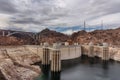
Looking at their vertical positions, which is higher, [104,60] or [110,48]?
[110,48]

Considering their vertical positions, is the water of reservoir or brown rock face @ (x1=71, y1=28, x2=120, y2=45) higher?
brown rock face @ (x1=71, y1=28, x2=120, y2=45)

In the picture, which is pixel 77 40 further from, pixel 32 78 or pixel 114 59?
pixel 32 78

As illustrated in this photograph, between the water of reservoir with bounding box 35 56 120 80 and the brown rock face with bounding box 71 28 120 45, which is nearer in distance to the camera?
the water of reservoir with bounding box 35 56 120 80

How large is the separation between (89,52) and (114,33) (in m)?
24.8

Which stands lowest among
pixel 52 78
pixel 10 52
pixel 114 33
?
pixel 52 78

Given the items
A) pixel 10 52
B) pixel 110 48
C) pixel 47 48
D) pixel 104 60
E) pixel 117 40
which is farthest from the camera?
pixel 117 40

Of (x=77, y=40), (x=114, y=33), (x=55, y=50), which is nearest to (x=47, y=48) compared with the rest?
(x=55, y=50)

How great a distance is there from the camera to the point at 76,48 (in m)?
58.9

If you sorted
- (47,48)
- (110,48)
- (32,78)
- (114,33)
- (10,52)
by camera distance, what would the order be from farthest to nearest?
(114,33) → (110,48) → (47,48) → (10,52) → (32,78)

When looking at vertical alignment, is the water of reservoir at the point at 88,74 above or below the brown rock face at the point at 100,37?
below

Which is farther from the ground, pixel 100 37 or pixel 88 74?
pixel 100 37

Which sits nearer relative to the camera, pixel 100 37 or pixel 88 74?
pixel 88 74

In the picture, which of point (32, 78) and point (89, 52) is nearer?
point (32, 78)

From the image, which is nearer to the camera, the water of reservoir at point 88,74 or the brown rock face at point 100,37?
the water of reservoir at point 88,74
